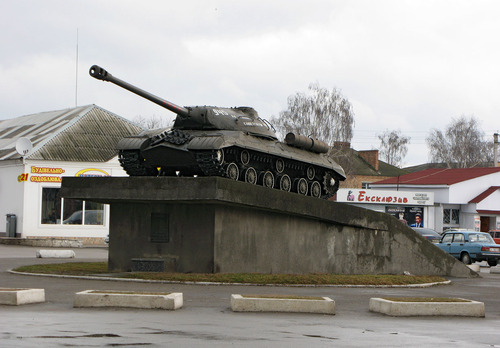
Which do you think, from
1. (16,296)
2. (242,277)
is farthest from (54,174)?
(16,296)

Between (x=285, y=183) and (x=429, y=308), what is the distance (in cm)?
1059

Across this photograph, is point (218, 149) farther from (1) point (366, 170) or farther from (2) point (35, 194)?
(1) point (366, 170)

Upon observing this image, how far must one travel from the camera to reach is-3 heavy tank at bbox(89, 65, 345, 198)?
66.1ft

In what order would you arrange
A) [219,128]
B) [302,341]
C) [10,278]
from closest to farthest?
1. [302,341]
2. [10,278]
3. [219,128]

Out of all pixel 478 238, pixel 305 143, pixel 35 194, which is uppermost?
pixel 305 143

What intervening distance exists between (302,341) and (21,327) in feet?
11.2

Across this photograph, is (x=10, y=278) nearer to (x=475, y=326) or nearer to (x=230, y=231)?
(x=230, y=231)

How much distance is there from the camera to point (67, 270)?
20.1 m

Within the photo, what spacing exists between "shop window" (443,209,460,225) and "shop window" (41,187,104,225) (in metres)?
28.5

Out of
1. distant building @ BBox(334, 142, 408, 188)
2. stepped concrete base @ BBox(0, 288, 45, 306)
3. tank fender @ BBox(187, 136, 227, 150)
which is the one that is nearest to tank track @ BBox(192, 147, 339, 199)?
tank fender @ BBox(187, 136, 227, 150)

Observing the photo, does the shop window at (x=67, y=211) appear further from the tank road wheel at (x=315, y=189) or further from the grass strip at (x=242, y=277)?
the grass strip at (x=242, y=277)

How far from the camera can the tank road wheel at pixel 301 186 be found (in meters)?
23.8

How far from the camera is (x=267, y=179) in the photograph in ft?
73.2

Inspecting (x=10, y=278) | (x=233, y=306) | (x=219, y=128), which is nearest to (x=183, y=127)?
(x=219, y=128)
